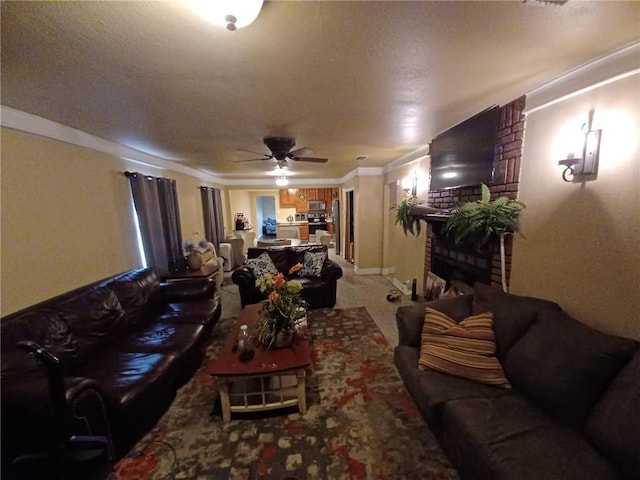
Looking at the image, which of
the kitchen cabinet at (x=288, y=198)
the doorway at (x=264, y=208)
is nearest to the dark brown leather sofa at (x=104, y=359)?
the kitchen cabinet at (x=288, y=198)

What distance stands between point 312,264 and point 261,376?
2.40 metres

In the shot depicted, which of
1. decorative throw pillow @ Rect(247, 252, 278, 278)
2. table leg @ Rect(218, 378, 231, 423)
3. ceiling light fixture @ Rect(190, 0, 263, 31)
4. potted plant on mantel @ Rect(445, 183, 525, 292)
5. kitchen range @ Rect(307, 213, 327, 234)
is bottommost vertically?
table leg @ Rect(218, 378, 231, 423)

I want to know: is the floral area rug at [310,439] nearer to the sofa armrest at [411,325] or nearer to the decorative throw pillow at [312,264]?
the sofa armrest at [411,325]

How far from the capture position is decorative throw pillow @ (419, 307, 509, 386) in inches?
63.6

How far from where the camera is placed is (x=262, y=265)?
3928 millimetres

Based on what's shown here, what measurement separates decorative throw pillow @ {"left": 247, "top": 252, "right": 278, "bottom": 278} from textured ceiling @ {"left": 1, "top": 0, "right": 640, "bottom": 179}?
2.18 m

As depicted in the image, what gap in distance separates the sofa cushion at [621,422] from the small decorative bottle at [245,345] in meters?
1.94

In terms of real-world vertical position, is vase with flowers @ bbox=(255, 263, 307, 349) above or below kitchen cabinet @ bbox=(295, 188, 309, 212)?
below

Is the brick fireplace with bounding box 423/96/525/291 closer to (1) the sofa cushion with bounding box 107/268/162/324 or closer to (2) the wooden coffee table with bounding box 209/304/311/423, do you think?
(2) the wooden coffee table with bounding box 209/304/311/423

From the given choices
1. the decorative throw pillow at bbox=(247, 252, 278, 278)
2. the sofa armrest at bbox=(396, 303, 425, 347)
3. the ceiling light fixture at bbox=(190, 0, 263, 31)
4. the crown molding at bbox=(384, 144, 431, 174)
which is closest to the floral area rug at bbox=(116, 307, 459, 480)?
the sofa armrest at bbox=(396, 303, 425, 347)

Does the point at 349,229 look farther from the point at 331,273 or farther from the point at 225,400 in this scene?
the point at 225,400

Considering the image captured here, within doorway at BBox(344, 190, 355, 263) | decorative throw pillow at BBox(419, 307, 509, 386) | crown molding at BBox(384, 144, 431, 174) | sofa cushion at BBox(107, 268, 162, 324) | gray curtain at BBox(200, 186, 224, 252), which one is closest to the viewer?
decorative throw pillow at BBox(419, 307, 509, 386)

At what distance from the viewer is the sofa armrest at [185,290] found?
118 inches

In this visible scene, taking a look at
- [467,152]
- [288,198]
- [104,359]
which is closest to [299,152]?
[467,152]
